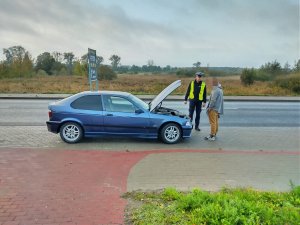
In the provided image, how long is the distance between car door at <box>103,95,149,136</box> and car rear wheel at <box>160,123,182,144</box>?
0.44 meters

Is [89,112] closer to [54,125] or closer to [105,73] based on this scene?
[54,125]

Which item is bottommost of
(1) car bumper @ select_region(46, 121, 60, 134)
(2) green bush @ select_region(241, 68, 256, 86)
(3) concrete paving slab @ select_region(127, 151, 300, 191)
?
(3) concrete paving slab @ select_region(127, 151, 300, 191)

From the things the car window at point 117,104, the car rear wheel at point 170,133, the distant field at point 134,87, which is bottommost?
the car rear wheel at point 170,133

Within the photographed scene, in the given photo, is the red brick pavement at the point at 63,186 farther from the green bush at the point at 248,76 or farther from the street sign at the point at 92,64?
the green bush at the point at 248,76

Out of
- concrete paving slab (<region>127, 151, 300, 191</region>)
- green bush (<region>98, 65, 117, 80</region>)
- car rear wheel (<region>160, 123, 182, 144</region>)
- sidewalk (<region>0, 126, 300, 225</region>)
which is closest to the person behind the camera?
sidewalk (<region>0, 126, 300, 225</region>)

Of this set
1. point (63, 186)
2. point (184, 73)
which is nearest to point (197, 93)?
point (63, 186)

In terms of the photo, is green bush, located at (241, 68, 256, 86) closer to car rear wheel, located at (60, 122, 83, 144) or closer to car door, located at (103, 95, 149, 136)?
car door, located at (103, 95, 149, 136)

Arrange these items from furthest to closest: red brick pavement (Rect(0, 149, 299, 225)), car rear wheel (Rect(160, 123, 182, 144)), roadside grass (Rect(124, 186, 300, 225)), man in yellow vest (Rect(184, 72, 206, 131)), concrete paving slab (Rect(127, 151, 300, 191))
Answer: man in yellow vest (Rect(184, 72, 206, 131)), car rear wheel (Rect(160, 123, 182, 144)), concrete paving slab (Rect(127, 151, 300, 191)), red brick pavement (Rect(0, 149, 299, 225)), roadside grass (Rect(124, 186, 300, 225))

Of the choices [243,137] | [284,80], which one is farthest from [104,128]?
[284,80]

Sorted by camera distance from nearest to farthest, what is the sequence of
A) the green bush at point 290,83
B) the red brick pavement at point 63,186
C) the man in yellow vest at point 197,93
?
1. the red brick pavement at point 63,186
2. the man in yellow vest at point 197,93
3. the green bush at point 290,83

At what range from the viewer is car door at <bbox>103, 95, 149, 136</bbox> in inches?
316

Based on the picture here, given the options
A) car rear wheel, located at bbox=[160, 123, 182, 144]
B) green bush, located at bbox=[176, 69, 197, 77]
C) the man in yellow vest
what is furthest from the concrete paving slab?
green bush, located at bbox=[176, 69, 197, 77]

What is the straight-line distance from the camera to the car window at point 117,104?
8094mm

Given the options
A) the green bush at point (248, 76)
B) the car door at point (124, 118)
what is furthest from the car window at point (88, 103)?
the green bush at point (248, 76)
